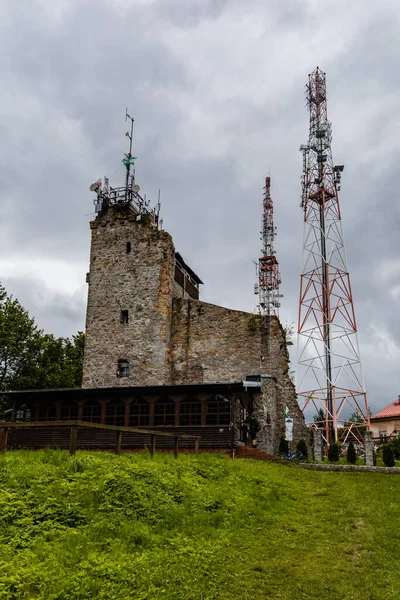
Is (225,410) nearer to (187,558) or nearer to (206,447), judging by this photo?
(206,447)

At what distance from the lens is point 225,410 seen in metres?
24.6

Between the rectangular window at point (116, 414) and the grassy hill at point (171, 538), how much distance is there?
46.0ft

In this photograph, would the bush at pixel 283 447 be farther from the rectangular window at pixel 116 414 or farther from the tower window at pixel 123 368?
the tower window at pixel 123 368

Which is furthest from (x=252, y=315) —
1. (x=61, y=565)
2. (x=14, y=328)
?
(x=61, y=565)

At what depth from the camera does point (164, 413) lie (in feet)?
83.4

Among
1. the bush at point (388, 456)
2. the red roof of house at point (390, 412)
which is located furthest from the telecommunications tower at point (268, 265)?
the bush at point (388, 456)

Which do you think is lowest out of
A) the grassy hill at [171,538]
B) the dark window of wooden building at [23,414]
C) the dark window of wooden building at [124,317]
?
the grassy hill at [171,538]

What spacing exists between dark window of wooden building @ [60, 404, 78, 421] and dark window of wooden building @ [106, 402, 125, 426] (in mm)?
1868

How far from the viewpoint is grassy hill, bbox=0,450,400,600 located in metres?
6.39

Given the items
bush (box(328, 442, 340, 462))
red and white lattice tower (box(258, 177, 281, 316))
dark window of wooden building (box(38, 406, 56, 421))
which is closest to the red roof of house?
red and white lattice tower (box(258, 177, 281, 316))

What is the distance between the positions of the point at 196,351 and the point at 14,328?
16044 mm

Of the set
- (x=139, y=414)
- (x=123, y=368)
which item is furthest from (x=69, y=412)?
(x=123, y=368)

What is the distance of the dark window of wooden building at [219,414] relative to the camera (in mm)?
24438

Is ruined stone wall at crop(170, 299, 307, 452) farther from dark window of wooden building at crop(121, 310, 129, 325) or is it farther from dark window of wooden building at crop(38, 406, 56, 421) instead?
dark window of wooden building at crop(38, 406, 56, 421)
